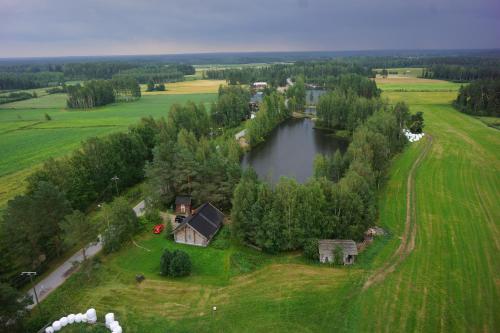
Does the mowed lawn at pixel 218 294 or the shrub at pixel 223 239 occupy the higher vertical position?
the shrub at pixel 223 239

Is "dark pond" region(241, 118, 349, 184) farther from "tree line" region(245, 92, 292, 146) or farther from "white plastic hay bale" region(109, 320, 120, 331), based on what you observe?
"white plastic hay bale" region(109, 320, 120, 331)

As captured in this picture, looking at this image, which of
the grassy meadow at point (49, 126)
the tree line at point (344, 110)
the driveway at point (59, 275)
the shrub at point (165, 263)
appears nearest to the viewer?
the driveway at point (59, 275)

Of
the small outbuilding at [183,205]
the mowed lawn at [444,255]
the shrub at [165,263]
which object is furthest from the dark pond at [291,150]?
the shrub at [165,263]

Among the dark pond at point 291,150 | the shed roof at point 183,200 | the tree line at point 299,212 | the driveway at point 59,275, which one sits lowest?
the driveway at point 59,275

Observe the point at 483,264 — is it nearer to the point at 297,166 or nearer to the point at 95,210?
the point at 297,166

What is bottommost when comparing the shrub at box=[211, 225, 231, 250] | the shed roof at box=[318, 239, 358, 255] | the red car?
the shrub at box=[211, 225, 231, 250]

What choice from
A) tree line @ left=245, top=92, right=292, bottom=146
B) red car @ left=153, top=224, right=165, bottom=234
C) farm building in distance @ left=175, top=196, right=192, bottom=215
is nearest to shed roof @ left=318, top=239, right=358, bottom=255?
farm building in distance @ left=175, top=196, right=192, bottom=215

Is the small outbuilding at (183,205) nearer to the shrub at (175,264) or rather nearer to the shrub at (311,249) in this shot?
the shrub at (175,264)
